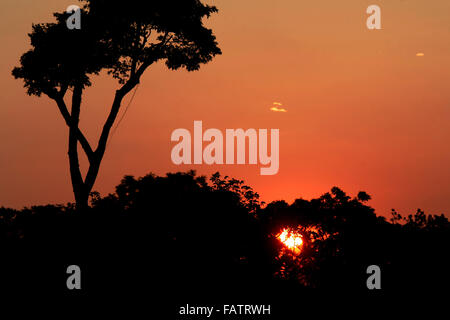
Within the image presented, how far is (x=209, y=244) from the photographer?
2392cm

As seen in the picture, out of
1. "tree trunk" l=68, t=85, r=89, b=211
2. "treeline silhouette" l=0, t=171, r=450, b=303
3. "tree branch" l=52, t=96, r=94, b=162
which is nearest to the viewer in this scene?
"treeline silhouette" l=0, t=171, r=450, b=303

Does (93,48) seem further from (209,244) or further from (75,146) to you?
(209,244)

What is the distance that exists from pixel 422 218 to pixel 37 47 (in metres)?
20.7

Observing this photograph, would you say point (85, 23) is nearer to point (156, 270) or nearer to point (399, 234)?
point (156, 270)

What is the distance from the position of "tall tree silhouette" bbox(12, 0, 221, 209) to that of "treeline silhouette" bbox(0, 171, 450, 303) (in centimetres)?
691

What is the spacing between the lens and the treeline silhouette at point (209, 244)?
22.3m

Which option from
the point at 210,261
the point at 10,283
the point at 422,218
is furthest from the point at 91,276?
the point at 422,218

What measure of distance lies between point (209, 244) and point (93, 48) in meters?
14.2

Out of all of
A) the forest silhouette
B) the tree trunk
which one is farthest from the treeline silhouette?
the tree trunk

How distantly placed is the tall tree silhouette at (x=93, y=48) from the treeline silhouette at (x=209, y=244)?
22.7 ft

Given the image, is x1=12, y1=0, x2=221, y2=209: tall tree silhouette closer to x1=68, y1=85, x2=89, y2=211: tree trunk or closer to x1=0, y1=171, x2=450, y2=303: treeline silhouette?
x1=68, y1=85, x2=89, y2=211: tree trunk

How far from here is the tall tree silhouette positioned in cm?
3172
